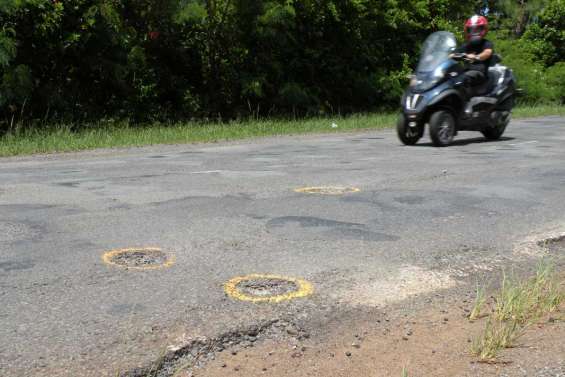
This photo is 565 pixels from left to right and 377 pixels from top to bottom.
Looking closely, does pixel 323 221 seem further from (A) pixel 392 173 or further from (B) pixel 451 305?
(A) pixel 392 173

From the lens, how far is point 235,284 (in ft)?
12.4

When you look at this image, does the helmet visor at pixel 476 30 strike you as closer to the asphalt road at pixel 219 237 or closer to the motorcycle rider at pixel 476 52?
the motorcycle rider at pixel 476 52

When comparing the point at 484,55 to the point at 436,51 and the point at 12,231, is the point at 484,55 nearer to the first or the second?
the point at 436,51

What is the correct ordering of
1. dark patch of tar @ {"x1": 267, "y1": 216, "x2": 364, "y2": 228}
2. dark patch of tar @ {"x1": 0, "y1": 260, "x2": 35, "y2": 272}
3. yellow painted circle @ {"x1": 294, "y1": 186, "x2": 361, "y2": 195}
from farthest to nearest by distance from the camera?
1. yellow painted circle @ {"x1": 294, "y1": 186, "x2": 361, "y2": 195}
2. dark patch of tar @ {"x1": 267, "y1": 216, "x2": 364, "y2": 228}
3. dark patch of tar @ {"x1": 0, "y1": 260, "x2": 35, "y2": 272}

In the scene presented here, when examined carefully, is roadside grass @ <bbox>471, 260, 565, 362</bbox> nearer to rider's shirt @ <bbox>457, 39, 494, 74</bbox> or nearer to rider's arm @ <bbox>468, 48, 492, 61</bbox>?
rider's arm @ <bbox>468, 48, 492, 61</bbox>

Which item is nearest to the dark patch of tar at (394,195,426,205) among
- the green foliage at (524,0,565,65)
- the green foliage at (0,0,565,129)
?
the green foliage at (0,0,565,129)

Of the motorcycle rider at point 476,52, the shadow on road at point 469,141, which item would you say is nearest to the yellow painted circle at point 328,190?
the shadow on road at point 469,141

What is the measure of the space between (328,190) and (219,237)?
2217 millimetres

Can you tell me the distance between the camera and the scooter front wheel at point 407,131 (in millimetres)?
11172

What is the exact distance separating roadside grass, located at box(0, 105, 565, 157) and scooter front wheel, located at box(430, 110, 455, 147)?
4027 mm

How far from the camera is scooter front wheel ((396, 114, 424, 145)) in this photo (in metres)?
11.2

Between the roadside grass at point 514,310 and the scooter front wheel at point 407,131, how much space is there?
289 inches

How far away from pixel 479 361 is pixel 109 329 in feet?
5.24

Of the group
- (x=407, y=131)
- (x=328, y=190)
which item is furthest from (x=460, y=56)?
(x=328, y=190)
